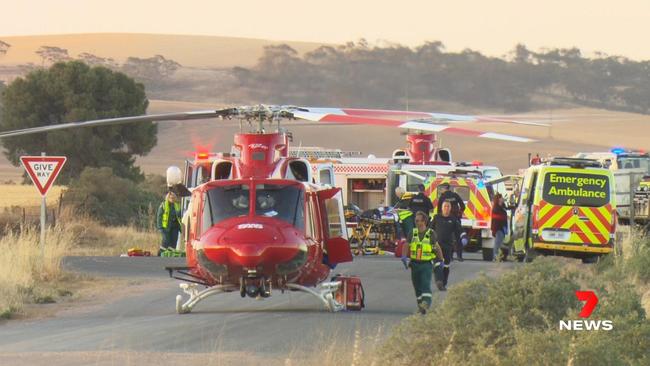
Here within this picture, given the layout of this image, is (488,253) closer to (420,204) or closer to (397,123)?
(420,204)

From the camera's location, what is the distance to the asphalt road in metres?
16.2

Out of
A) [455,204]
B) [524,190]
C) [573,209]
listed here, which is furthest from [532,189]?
[455,204]

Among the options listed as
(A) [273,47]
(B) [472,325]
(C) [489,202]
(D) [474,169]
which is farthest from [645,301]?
(A) [273,47]

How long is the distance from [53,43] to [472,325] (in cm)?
17078

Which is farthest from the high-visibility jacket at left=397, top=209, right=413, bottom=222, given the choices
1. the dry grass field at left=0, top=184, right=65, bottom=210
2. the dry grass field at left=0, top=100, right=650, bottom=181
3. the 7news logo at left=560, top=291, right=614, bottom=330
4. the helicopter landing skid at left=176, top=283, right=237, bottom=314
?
the dry grass field at left=0, top=100, right=650, bottom=181

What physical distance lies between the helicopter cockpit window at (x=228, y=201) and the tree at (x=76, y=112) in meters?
53.0

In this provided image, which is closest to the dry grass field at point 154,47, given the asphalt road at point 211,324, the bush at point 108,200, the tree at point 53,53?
the tree at point 53,53

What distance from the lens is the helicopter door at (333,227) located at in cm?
2066

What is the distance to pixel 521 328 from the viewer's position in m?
13.7

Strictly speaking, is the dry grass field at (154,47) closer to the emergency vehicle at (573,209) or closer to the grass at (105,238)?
the grass at (105,238)

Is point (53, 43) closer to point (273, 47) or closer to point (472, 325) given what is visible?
point (273, 47)

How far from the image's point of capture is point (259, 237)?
18.7 meters

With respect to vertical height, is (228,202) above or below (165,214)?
above

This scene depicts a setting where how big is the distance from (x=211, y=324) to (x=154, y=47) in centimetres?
17300
